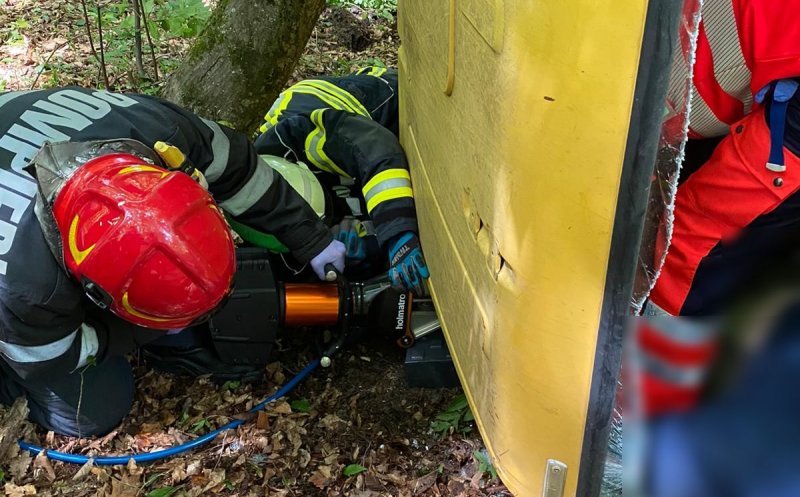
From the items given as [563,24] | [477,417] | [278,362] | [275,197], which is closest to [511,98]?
[563,24]

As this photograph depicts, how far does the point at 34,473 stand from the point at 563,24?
2638mm

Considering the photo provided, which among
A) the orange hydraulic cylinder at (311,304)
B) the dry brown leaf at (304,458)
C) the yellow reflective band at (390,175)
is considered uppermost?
the yellow reflective band at (390,175)

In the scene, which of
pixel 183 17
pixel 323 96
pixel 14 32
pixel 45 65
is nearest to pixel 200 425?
pixel 323 96

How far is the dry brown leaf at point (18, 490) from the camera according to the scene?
9.09 ft

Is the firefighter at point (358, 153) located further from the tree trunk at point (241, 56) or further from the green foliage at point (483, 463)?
the green foliage at point (483, 463)

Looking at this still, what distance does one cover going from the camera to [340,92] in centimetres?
412

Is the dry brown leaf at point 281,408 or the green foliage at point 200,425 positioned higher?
the dry brown leaf at point 281,408

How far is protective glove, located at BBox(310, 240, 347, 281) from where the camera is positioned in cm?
328

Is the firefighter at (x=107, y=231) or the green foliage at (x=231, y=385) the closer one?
the firefighter at (x=107, y=231)

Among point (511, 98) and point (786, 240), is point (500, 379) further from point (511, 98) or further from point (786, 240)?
point (786, 240)

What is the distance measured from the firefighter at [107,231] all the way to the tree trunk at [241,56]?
1234mm

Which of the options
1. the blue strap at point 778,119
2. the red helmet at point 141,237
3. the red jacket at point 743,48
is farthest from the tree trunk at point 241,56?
the blue strap at point 778,119

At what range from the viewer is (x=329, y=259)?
3.29m

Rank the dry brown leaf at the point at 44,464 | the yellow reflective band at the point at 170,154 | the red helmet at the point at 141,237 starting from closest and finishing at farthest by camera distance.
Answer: the red helmet at the point at 141,237
the yellow reflective band at the point at 170,154
the dry brown leaf at the point at 44,464
